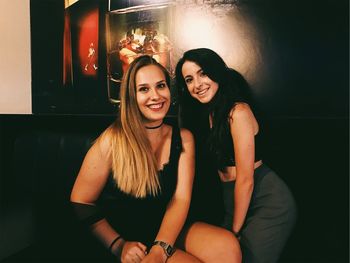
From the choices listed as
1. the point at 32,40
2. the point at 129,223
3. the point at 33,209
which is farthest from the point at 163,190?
the point at 32,40

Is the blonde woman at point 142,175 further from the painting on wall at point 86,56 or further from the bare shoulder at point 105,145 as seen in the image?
the painting on wall at point 86,56

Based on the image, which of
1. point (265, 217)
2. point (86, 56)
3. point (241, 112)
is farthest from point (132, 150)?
point (86, 56)

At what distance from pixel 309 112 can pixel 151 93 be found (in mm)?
746

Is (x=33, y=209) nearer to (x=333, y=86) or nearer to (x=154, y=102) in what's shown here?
(x=154, y=102)

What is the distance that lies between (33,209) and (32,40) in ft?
3.91

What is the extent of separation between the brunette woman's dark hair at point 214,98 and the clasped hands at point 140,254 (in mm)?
540

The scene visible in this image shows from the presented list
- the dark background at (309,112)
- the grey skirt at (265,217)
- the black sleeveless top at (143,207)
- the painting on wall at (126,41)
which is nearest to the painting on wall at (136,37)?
the painting on wall at (126,41)

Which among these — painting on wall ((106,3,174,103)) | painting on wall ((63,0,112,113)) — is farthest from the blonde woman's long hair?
painting on wall ((63,0,112,113))

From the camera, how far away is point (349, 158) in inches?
58.6

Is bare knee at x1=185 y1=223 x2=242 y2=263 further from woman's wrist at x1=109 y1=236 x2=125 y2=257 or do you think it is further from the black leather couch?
the black leather couch

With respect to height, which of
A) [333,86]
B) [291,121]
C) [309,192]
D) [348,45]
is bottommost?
[309,192]

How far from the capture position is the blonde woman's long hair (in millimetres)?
1411

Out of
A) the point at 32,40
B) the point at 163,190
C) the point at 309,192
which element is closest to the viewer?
the point at 163,190

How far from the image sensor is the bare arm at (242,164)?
4.85 feet
